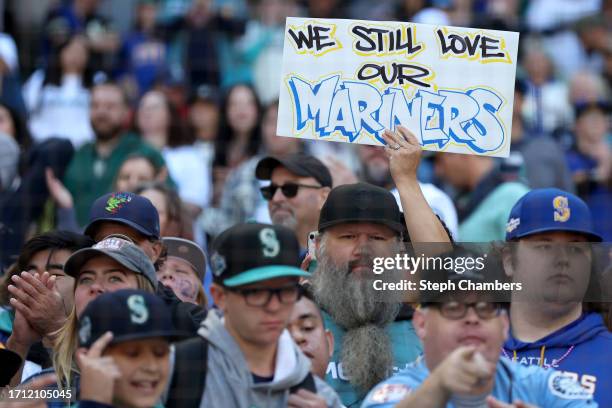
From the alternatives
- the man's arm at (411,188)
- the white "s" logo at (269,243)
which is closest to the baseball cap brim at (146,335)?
the white "s" logo at (269,243)

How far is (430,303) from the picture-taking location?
457 centimetres

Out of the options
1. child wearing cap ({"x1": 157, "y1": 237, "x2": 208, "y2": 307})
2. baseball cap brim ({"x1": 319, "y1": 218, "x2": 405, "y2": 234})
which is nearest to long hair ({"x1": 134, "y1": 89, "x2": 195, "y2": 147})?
child wearing cap ({"x1": 157, "y1": 237, "x2": 208, "y2": 307})

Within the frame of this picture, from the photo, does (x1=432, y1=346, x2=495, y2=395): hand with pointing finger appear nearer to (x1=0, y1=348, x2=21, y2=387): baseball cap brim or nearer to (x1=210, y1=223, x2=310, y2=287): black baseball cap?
(x1=210, y1=223, x2=310, y2=287): black baseball cap

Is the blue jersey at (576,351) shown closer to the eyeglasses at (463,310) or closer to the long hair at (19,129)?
the eyeglasses at (463,310)

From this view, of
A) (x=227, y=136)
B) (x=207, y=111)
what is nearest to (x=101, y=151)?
(x=227, y=136)

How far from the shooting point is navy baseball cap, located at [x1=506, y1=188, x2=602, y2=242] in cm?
536

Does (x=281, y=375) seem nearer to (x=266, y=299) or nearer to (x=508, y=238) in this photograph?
(x=266, y=299)

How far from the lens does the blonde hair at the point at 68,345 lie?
4.95 meters

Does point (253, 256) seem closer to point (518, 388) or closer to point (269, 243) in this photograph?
point (269, 243)

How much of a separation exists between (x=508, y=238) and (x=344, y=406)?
925mm

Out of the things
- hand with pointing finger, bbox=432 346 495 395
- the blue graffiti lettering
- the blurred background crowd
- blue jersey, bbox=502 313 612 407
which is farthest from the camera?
the blurred background crowd

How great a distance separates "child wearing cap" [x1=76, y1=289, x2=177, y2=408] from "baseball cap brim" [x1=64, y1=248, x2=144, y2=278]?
0.64 metres

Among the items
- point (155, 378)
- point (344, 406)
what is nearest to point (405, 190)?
point (344, 406)

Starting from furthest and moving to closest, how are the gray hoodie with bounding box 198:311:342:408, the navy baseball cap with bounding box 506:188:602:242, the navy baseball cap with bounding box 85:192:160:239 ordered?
the navy baseball cap with bounding box 85:192:160:239, the navy baseball cap with bounding box 506:188:602:242, the gray hoodie with bounding box 198:311:342:408
